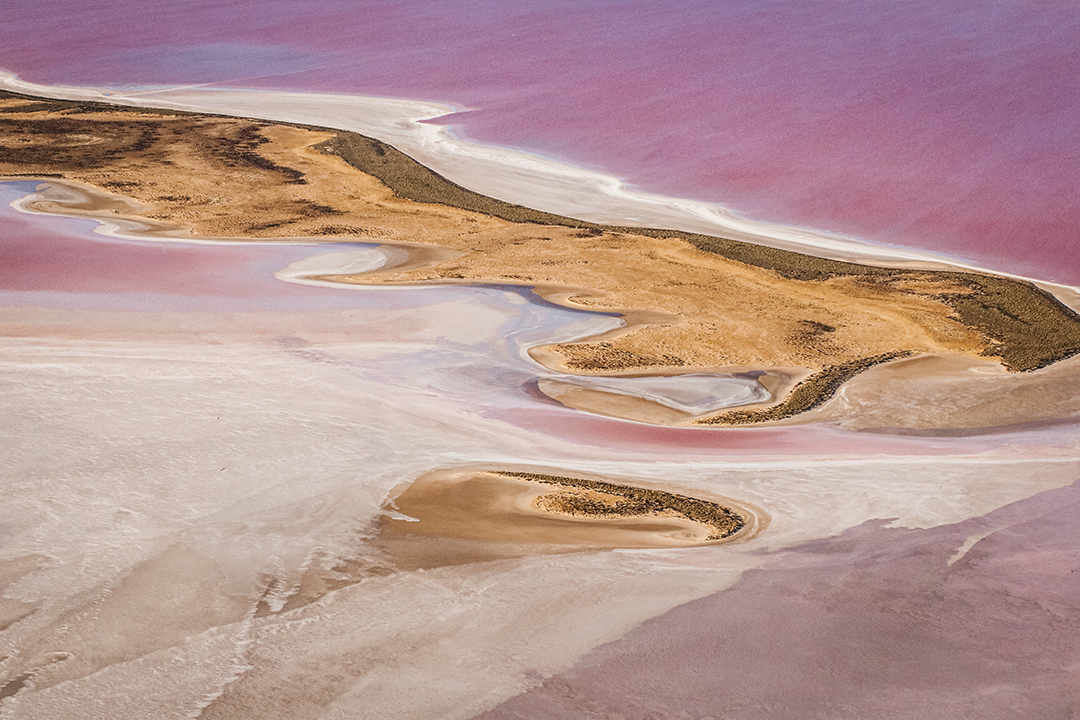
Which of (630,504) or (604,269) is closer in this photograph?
(630,504)

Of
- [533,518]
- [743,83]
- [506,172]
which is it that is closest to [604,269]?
[506,172]

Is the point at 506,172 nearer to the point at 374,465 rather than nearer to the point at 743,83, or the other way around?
the point at 743,83

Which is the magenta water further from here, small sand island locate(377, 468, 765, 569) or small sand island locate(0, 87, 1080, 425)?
small sand island locate(377, 468, 765, 569)

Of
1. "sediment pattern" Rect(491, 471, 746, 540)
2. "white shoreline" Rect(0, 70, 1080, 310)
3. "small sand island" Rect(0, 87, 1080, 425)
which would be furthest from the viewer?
"white shoreline" Rect(0, 70, 1080, 310)

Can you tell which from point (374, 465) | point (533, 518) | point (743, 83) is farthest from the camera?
point (743, 83)

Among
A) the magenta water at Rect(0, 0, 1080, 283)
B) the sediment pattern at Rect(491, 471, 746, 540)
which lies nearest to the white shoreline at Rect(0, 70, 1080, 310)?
the magenta water at Rect(0, 0, 1080, 283)

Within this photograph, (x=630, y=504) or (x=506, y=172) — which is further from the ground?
(x=506, y=172)

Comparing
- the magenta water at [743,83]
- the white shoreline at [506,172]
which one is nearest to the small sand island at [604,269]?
the white shoreline at [506,172]
